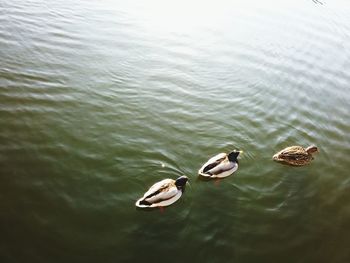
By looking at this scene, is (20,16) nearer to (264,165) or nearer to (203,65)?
(203,65)

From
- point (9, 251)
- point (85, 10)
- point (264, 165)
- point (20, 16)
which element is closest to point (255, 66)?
point (264, 165)

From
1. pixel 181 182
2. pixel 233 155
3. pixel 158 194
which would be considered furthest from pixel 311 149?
pixel 158 194

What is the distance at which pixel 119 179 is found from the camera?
729cm

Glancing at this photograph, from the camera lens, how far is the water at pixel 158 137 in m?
6.30

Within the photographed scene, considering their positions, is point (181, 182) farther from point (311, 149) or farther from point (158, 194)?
point (311, 149)

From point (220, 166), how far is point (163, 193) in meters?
1.61

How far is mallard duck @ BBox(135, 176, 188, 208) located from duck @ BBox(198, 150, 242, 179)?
721mm

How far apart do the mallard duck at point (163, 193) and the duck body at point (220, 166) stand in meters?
0.72

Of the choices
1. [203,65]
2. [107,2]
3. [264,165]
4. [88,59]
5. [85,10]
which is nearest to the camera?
[264,165]

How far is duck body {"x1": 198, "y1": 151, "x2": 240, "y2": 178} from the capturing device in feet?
25.2

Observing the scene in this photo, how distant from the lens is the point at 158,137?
28.9 ft

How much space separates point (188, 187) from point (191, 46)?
8.58 metres

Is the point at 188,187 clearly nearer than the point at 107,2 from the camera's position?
Yes

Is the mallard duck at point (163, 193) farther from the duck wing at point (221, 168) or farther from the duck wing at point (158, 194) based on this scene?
the duck wing at point (221, 168)
